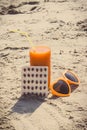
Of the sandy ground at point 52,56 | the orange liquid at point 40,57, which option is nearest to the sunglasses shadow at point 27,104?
the sandy ground at point 52,56

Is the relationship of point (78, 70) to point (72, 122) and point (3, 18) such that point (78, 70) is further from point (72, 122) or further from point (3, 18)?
point (3, 18)

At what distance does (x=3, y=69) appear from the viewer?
421 centimetres

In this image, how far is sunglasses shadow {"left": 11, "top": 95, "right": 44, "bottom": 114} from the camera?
339 centimetres

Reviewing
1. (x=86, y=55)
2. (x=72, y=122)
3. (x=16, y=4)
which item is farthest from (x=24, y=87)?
(x=16, y=4)

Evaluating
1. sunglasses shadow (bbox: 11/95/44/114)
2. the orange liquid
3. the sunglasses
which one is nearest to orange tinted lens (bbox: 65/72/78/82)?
the sunglasses

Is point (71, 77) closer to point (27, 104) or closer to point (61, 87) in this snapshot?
point (61, 87)

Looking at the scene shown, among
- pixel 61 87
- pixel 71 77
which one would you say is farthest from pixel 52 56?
pixel 61 87

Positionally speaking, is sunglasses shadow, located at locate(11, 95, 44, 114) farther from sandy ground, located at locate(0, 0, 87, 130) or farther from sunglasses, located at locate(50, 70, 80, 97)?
sunglasses, located at locate(50, 70, 80, 97)

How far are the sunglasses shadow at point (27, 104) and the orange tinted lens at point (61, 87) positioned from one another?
222 millimetres

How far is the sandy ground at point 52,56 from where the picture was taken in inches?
127

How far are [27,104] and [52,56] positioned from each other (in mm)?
1197

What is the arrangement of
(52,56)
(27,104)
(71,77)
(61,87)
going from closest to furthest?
(27,104) < (61,87) < (71,77) < (52,56)

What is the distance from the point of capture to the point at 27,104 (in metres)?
3.47

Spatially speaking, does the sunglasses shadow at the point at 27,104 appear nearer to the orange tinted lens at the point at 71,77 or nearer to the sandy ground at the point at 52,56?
the sandy ground at the point at 52,56
